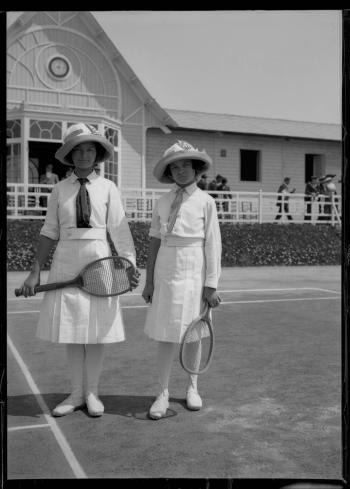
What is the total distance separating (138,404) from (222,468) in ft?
3.79

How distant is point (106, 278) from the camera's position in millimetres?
→ 3641

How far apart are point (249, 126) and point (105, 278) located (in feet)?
60.1

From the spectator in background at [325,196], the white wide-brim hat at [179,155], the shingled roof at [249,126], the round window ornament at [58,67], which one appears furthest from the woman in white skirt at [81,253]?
the shingled roof at [249,126]

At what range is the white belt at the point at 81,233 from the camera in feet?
11.9

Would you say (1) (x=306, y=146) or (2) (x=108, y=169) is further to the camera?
(1) (x=306, y=146)

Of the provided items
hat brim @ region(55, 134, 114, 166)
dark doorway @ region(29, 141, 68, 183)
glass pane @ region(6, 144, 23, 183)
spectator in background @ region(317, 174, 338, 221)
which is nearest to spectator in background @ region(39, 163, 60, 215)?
glass pane @ region(6, 144, 23, 183)

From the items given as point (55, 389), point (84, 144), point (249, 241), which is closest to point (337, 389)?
point (55, 389)

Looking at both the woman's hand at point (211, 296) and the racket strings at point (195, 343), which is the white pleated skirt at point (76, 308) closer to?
the racket strings at point (195, 343)

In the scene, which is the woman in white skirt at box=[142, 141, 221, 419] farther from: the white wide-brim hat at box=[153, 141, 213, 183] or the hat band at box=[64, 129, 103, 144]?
the hat band at box=[64, 129, 103, 144]

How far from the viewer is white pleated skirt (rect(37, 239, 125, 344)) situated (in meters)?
3.59

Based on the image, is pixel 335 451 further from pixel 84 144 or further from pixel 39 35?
pixel 39 35

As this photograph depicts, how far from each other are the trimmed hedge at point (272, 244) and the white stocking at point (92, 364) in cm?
957

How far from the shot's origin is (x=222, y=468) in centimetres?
288

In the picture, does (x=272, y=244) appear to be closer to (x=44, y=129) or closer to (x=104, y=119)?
A: (x=104, y=119)
